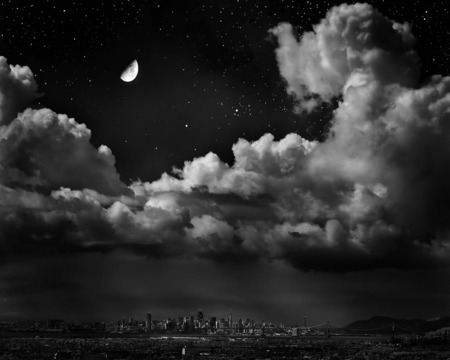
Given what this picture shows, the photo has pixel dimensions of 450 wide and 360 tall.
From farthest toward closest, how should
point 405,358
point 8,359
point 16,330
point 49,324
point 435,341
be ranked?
1. point 49,324
2. point 16,330
3. point 435,341
4. point 405,358
5. point 8,359

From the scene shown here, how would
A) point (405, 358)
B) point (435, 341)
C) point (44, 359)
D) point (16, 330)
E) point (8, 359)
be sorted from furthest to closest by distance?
point (16, 330) < point (435, 341) < point (405, 358) < point (44, 359) < point (8, 359)

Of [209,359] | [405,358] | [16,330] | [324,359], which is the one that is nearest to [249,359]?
[209,359]

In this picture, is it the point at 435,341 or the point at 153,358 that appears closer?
the point at 153,358

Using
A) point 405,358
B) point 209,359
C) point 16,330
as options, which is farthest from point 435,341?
point 16,330

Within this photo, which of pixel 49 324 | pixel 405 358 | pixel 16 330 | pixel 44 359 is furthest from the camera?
pixel 49 324

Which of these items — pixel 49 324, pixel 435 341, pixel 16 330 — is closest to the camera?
pixel 435 341

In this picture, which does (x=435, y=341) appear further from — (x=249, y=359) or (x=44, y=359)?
(x=44, y=359)

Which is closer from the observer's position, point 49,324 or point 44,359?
point 44,359

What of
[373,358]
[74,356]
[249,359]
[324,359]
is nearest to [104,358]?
[74,356]

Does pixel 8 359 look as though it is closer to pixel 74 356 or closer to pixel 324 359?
pixel 74 356
